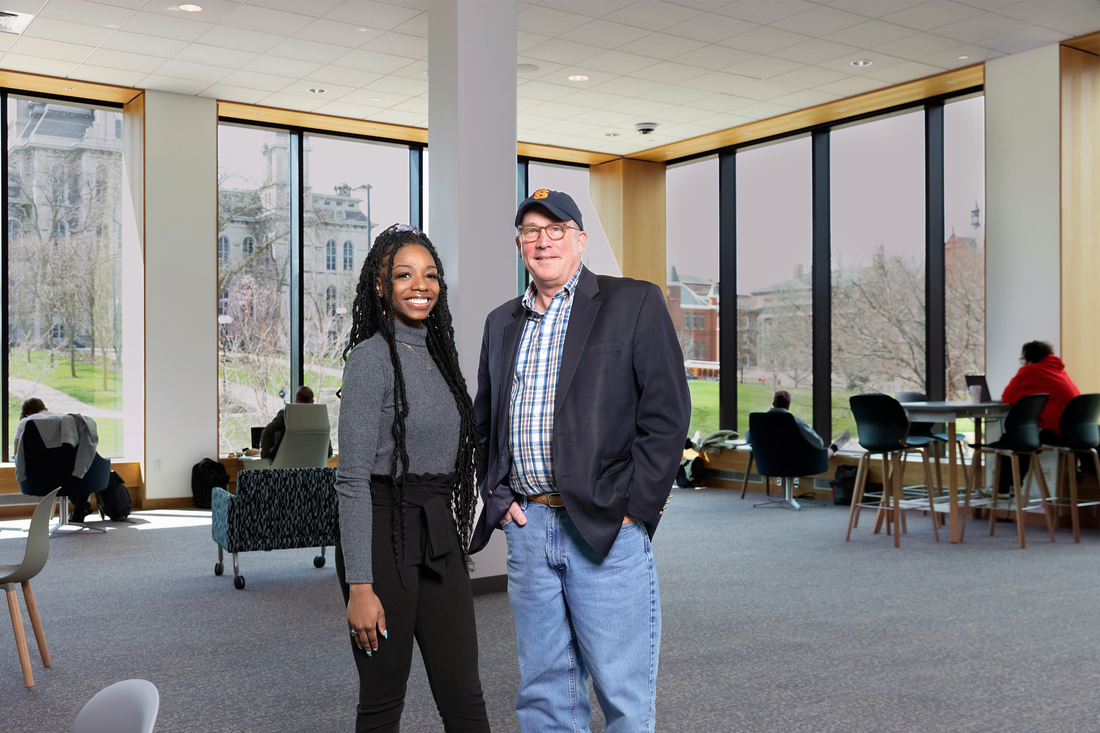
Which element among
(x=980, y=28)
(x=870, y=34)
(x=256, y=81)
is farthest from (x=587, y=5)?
(x=256, y=81)

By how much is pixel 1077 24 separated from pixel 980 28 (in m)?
0.74

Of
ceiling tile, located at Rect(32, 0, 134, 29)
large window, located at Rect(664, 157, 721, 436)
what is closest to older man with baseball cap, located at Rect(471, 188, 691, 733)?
ceiling tile, located at Rect(32, 0, 134, 29)

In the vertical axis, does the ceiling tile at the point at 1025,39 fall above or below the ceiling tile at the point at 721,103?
below

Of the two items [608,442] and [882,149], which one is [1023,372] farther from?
[608,442]

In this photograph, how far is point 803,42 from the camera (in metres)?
7.86

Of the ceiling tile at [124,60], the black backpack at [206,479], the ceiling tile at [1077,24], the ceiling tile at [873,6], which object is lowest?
the black backpack at [206,479]

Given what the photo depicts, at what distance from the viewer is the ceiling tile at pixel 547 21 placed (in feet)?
23.6

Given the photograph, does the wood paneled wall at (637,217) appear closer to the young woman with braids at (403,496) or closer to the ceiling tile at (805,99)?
the ceiling tile at (805,99)

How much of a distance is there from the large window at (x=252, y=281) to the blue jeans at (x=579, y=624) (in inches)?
344

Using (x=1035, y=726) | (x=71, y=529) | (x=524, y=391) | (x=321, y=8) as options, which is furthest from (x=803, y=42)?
(x=71, y=529)

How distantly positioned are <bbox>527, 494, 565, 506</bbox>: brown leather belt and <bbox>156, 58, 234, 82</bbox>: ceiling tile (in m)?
7.61

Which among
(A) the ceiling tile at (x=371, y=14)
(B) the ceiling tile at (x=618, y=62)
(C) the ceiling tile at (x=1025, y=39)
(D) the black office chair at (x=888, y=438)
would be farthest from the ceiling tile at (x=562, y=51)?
(D) the black office chair at (x=888, y=438)

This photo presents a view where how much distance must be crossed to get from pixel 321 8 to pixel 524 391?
5.86 m

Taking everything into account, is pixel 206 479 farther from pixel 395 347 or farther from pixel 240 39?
pixel 395 347
